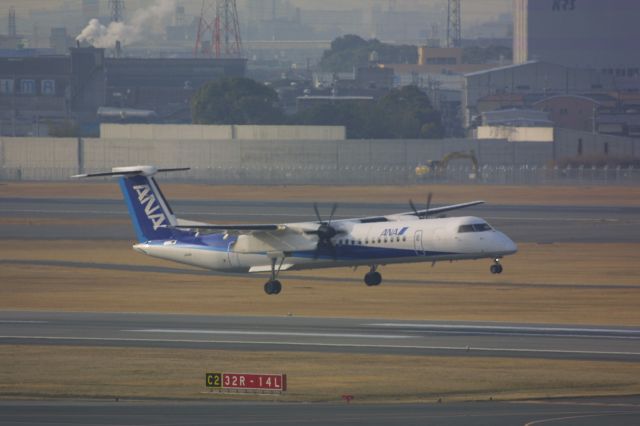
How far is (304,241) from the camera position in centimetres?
6381

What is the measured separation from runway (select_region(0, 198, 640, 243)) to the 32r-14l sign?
5686 centimetres

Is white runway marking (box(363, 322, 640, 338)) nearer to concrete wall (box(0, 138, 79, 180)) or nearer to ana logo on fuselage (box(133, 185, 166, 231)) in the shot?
ana logo on fuselage (box(133, 185, 166, 231))

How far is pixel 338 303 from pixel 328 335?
35.3ft

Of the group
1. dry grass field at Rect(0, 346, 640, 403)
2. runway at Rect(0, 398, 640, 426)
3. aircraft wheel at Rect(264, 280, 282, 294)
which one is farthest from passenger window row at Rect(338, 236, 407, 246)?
runway at Rect(0, 398, 640, 426)

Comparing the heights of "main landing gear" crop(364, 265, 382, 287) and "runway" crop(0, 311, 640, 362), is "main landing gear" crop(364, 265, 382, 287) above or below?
above

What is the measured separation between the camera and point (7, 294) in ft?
210

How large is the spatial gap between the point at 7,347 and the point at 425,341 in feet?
49.0

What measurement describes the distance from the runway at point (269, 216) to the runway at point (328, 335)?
40.6m

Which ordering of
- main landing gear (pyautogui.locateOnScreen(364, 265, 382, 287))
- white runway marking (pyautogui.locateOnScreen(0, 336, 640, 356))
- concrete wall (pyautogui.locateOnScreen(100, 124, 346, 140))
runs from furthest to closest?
concrete wall (pyautogui.locateOnScreen(100, 124, 346, 140)) < main landing gear (pyautogui.locateOnScreen(364, 265, 382, 287)) < white runway marking (pyautogui.locateOnScreen(0, 336, 640, 356))

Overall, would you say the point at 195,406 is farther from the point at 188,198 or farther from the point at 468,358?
the point at 188,198

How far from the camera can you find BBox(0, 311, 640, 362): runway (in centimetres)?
4562

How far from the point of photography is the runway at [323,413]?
31797mm

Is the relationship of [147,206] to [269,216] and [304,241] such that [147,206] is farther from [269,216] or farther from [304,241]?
[269,216]

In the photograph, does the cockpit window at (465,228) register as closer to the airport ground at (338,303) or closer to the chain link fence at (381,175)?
the airport ground at (338,303)
